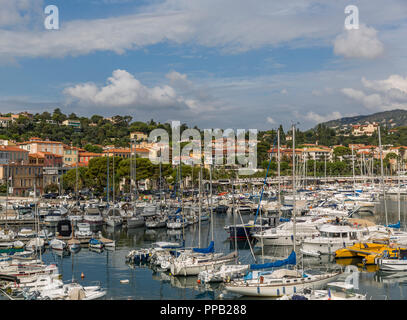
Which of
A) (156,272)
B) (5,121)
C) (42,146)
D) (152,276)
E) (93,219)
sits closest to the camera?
(152,276)

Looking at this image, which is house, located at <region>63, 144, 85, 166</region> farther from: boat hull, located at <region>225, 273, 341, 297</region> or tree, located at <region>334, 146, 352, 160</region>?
tree, located at <region>334, 146, 352, 160</region>

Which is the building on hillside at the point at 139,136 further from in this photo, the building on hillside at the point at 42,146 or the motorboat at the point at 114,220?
the motorboat at the point at 114,220

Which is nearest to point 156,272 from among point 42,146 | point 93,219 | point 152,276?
point 152,276

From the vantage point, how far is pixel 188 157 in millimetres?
68625

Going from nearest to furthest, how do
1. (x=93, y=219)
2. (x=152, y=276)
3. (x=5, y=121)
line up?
(x=152, y=276), (x=93, y=219), (x=5, y=121)

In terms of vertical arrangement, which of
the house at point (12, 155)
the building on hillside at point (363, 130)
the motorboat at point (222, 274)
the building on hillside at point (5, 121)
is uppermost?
the building on hillside at point (363, 130)

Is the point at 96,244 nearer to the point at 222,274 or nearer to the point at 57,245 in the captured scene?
the point at 57,245

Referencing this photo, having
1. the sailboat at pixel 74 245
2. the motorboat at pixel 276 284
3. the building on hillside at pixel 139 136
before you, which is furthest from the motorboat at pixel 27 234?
the building on hillside at pixel 139 136

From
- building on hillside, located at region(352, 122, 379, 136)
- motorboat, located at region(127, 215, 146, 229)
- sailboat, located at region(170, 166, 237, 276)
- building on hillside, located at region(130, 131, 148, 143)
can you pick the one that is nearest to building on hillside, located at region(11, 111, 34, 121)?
building on hillside, located at region(130, 131, 148, 143)

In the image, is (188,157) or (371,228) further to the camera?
(188,157)

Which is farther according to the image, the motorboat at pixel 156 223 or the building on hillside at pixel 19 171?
the building on hillside at pixel 19 171

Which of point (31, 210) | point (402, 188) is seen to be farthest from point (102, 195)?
point (402, 188)
